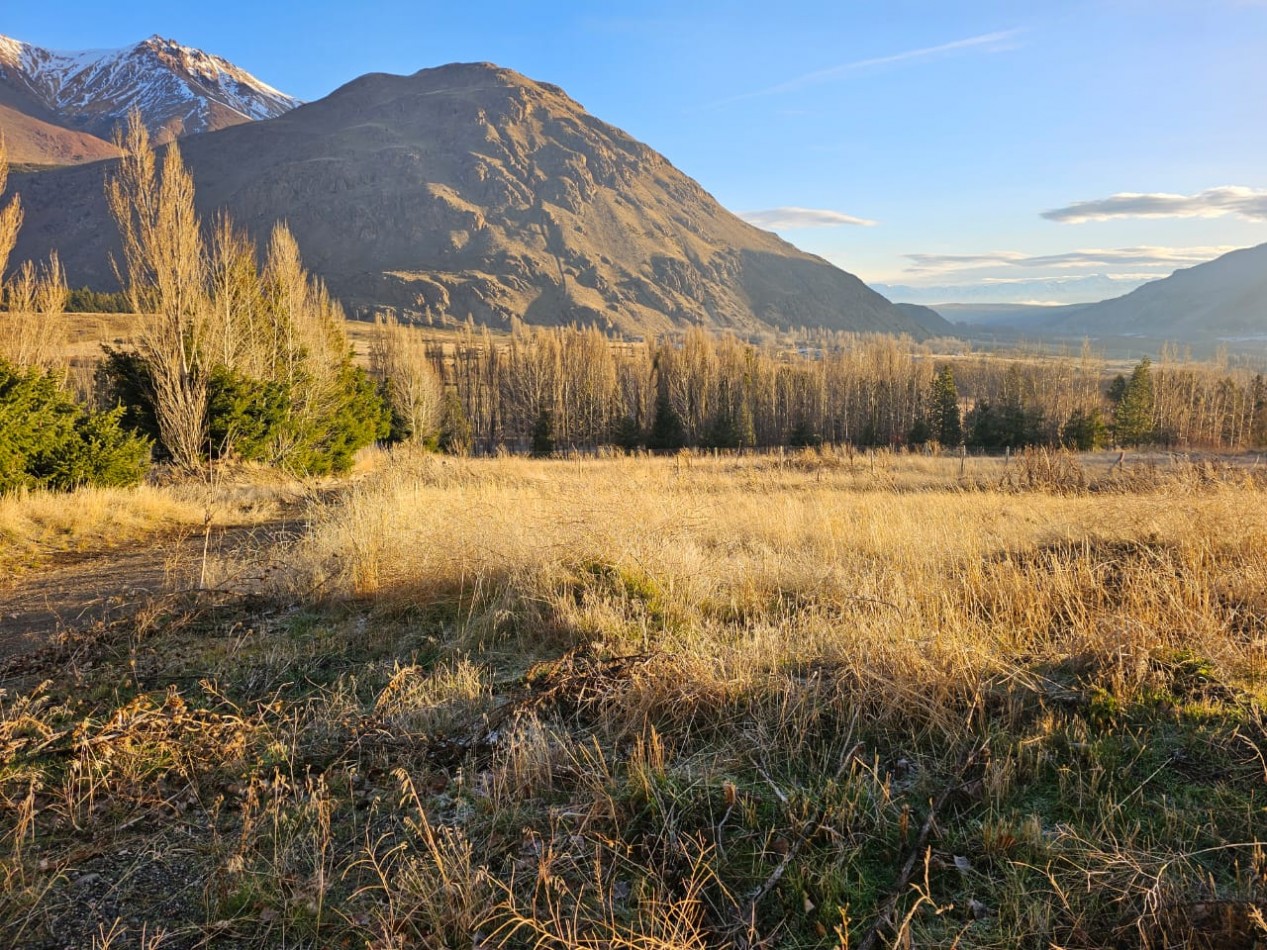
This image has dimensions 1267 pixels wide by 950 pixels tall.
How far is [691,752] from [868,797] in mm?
865

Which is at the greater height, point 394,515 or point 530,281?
point 530,281

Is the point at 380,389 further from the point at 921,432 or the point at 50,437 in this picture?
the point at 921,432

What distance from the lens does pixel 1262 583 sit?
489 cm

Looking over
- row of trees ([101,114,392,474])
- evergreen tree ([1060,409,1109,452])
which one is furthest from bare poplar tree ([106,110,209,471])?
evergreen tree ([1060,409,1109,452])

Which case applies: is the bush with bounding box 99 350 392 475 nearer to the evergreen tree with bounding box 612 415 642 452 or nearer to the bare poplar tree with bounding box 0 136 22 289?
the bare poplar tree with bounding box 0 136 22 289

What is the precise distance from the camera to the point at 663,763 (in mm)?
3160

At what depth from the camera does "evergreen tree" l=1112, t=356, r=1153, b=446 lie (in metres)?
46.2

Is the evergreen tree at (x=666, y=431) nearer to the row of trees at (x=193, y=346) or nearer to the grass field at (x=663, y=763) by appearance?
the row of trees at (x=193, y=346)

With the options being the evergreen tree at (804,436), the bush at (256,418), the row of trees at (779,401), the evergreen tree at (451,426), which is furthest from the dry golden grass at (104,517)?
the evergreen tree at (804,436)

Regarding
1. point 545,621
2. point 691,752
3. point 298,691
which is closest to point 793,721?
point 691,752

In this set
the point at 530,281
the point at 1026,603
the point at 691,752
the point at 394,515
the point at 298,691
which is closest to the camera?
the point at 691,752

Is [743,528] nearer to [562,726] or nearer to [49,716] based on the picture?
[562,726]

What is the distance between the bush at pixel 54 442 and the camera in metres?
11.4

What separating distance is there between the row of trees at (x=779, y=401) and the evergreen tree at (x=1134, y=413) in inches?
4.5
